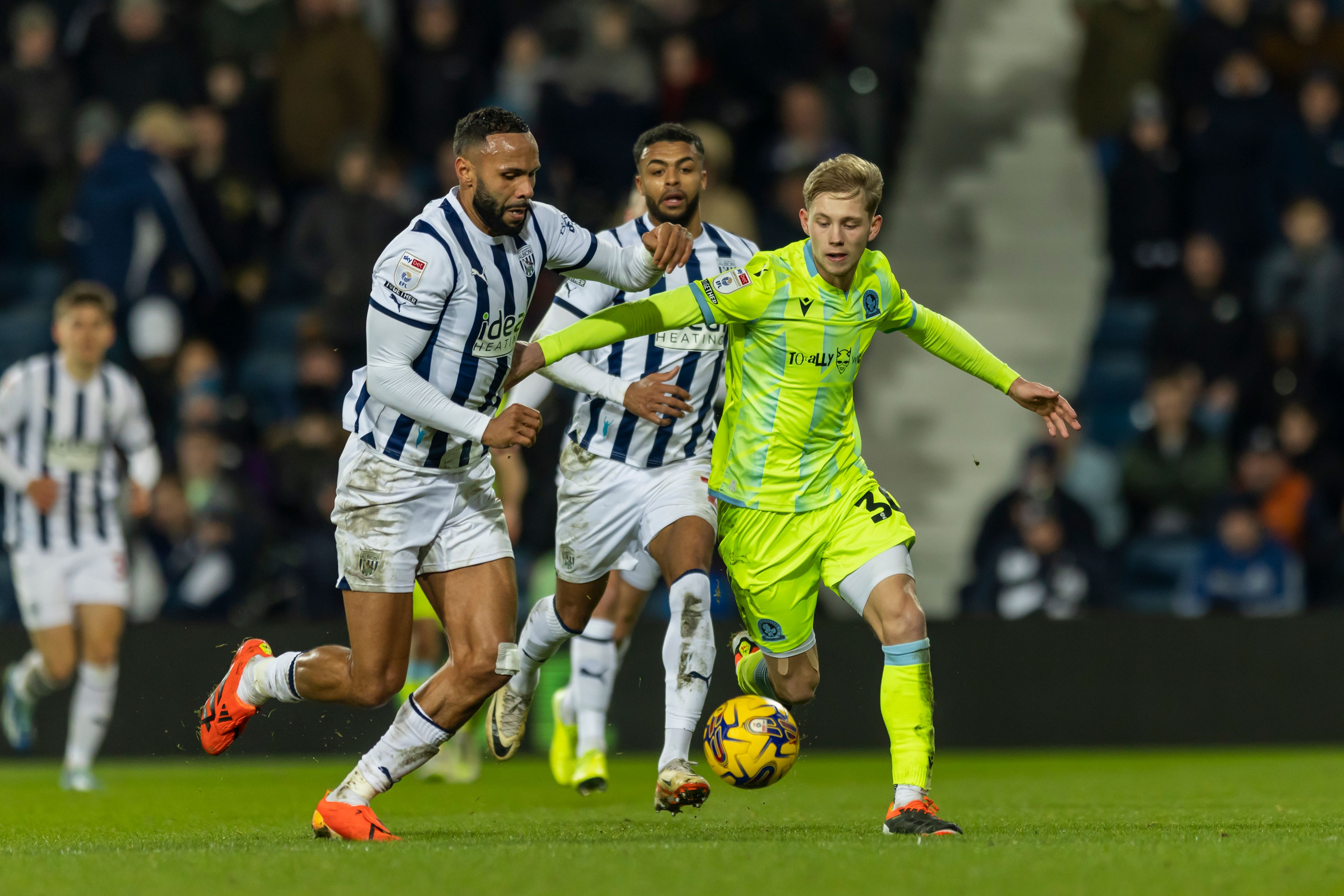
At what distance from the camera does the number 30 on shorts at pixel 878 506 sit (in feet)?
21.3

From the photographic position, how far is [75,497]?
9.73 m

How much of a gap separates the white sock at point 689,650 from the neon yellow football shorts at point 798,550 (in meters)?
0.39

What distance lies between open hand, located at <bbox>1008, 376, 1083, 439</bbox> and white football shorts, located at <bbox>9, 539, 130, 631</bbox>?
522cm

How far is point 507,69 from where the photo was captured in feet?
46.4

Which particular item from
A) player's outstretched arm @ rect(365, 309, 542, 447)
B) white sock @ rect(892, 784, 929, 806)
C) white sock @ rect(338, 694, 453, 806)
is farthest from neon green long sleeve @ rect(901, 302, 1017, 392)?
white sock @ rect(338, 694, 453, 806)

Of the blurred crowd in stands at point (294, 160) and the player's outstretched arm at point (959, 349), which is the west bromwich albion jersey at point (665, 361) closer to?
the player's outstretched arm at point (959, 349)

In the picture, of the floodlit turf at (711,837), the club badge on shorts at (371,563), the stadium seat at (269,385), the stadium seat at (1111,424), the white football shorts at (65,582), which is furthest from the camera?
the stadium seat at (1111,424)

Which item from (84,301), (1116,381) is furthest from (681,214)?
(1116,381)

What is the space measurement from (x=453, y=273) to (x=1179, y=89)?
1032 cm

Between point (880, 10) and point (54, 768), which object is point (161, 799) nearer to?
point (54, 768)

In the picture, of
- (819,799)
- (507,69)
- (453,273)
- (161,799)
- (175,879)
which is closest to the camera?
(175,879)

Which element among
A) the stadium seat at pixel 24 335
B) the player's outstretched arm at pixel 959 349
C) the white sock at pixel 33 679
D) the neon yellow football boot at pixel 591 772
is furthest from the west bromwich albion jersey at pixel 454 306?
the stadium seat at pixel 24 335

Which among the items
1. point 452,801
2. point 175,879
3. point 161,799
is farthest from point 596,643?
point 175,879

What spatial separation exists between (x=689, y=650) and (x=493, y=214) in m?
1.94
